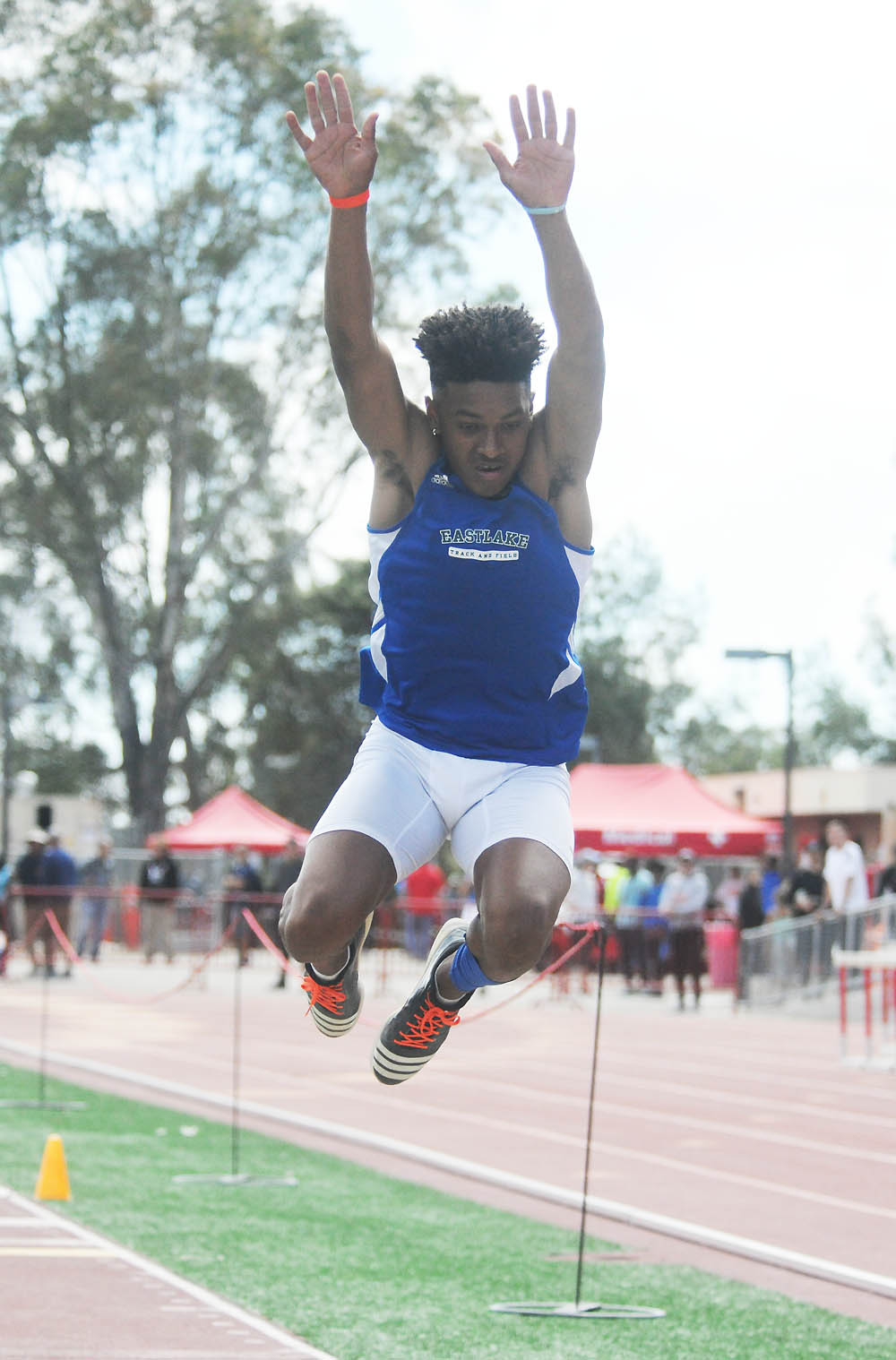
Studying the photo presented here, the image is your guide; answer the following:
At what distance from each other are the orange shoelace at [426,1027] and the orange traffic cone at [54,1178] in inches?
156

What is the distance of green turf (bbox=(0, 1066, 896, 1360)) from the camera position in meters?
6.13

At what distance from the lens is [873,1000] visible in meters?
18.3

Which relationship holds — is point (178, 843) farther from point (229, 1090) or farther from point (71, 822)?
point (71, 822)

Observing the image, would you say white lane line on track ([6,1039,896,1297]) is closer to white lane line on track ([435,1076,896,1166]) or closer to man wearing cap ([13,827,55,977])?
white lane line on track ([435,1076,896,1166])

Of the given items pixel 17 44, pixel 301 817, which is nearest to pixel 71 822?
pixel 301 817

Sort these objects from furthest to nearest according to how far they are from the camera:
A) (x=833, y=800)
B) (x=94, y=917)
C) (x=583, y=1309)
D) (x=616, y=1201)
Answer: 1. (x=833, y=800)
2. (x=94, y=917)
3. (x=616, y=1201)
4. (x=583, y=1309)

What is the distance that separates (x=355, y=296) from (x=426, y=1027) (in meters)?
2.02

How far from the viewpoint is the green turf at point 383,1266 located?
613 centimetres

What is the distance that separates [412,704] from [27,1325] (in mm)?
2746

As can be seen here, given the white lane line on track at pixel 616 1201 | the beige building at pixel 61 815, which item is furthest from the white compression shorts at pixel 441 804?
the beige building at pixel 61 815

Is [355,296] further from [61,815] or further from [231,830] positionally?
[61,815]

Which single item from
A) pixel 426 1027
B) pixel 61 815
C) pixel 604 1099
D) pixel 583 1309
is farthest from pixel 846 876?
pixel 61 815

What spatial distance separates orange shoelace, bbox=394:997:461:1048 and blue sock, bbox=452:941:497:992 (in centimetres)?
12

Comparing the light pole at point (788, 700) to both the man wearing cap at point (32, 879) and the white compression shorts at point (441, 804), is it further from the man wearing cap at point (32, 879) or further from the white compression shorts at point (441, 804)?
the white compression shorts at point (441, 804)
